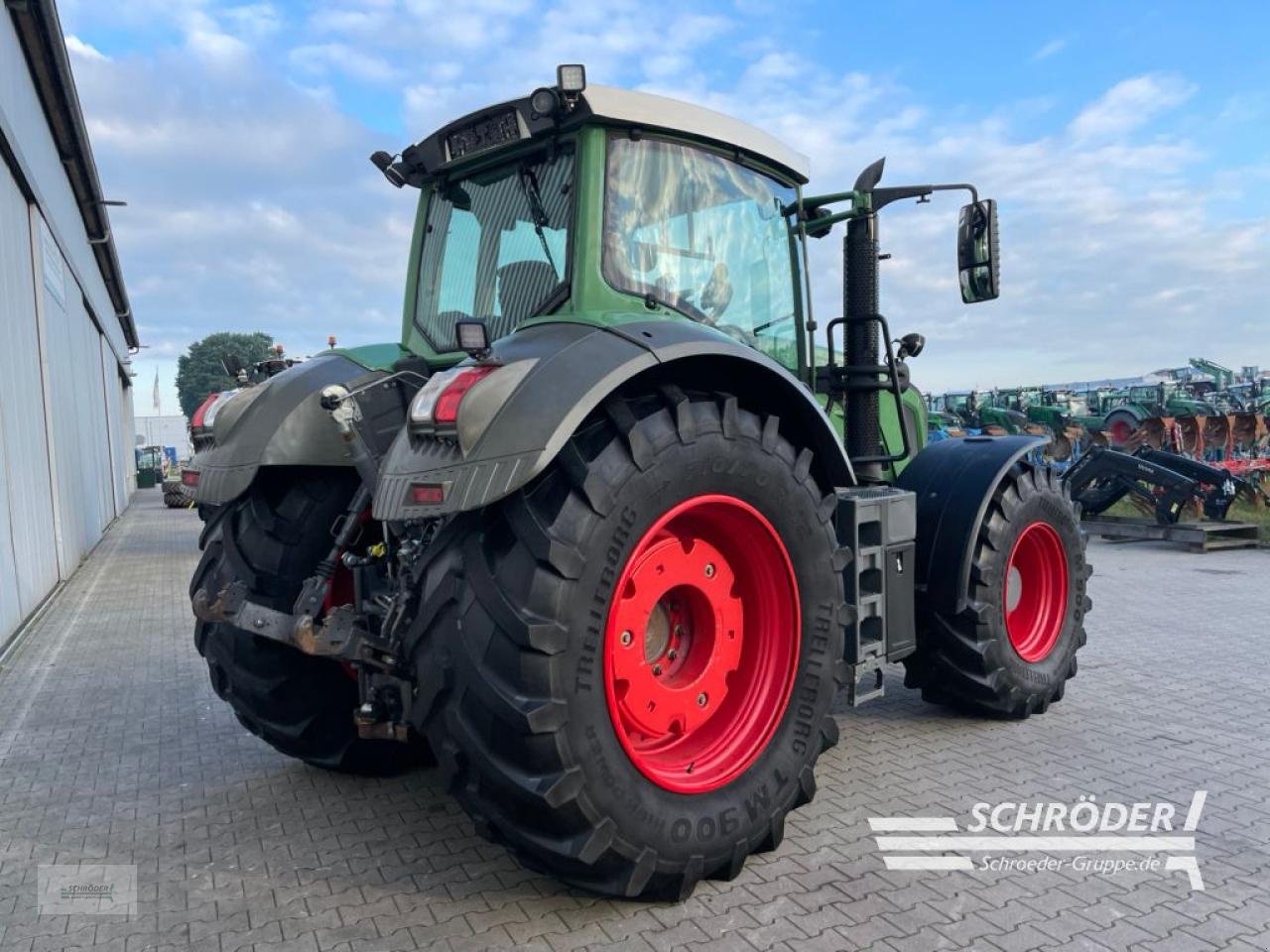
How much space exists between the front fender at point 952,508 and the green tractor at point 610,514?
0.02 metres

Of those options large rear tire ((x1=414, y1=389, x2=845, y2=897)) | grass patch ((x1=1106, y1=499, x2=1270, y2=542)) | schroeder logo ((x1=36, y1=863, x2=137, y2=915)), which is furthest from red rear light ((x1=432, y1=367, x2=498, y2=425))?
grass patch ((x1=1106, y1=499, x2=1270, y2=542))

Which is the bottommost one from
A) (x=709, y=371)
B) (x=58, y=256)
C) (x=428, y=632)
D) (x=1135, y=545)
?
(x=1135, y=545)

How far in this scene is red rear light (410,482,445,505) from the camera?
8.06 feet

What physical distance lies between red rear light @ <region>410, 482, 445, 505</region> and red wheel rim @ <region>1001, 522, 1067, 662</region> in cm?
338

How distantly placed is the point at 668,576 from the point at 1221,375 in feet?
109

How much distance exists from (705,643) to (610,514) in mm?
790

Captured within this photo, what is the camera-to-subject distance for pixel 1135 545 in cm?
1205

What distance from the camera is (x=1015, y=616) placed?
4969 millimetres

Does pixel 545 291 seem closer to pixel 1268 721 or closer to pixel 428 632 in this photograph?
pixel 428 632

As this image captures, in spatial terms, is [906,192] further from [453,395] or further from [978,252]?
[453,395]

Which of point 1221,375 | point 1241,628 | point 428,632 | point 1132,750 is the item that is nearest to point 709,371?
point 428,632

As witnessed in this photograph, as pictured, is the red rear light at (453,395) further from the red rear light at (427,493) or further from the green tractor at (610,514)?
the red rear light at (427,493)

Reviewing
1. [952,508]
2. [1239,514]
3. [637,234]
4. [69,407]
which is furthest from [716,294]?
[1239,514]

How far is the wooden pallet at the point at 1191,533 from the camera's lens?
445 inches
